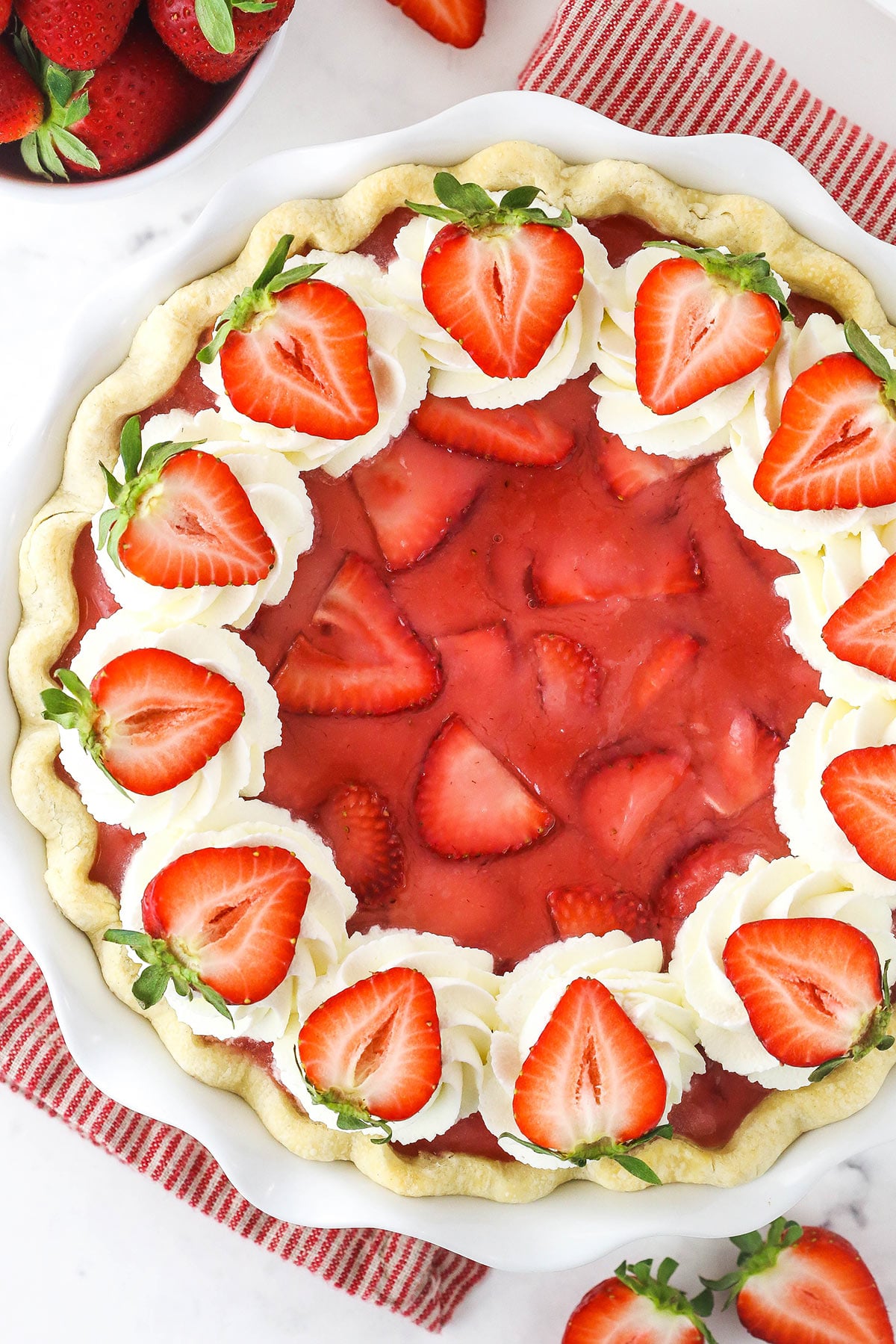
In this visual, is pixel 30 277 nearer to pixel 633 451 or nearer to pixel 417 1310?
pixel 633 451

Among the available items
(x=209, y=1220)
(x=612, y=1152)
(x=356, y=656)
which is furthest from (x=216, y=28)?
(x=209, y=1220)

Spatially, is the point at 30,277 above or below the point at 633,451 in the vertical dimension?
below

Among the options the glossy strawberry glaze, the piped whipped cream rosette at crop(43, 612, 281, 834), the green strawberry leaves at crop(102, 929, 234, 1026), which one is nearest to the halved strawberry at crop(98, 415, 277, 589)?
the piped whipped cream rosette at crop(43, 612, 281, 834)

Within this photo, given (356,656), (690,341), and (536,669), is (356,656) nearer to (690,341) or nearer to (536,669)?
(536,669)

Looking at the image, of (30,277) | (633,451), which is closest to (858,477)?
(633,451)

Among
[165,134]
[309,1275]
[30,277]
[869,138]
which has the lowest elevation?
[309,1275]

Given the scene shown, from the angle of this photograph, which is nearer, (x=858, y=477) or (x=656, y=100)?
(x=858, y=477)
